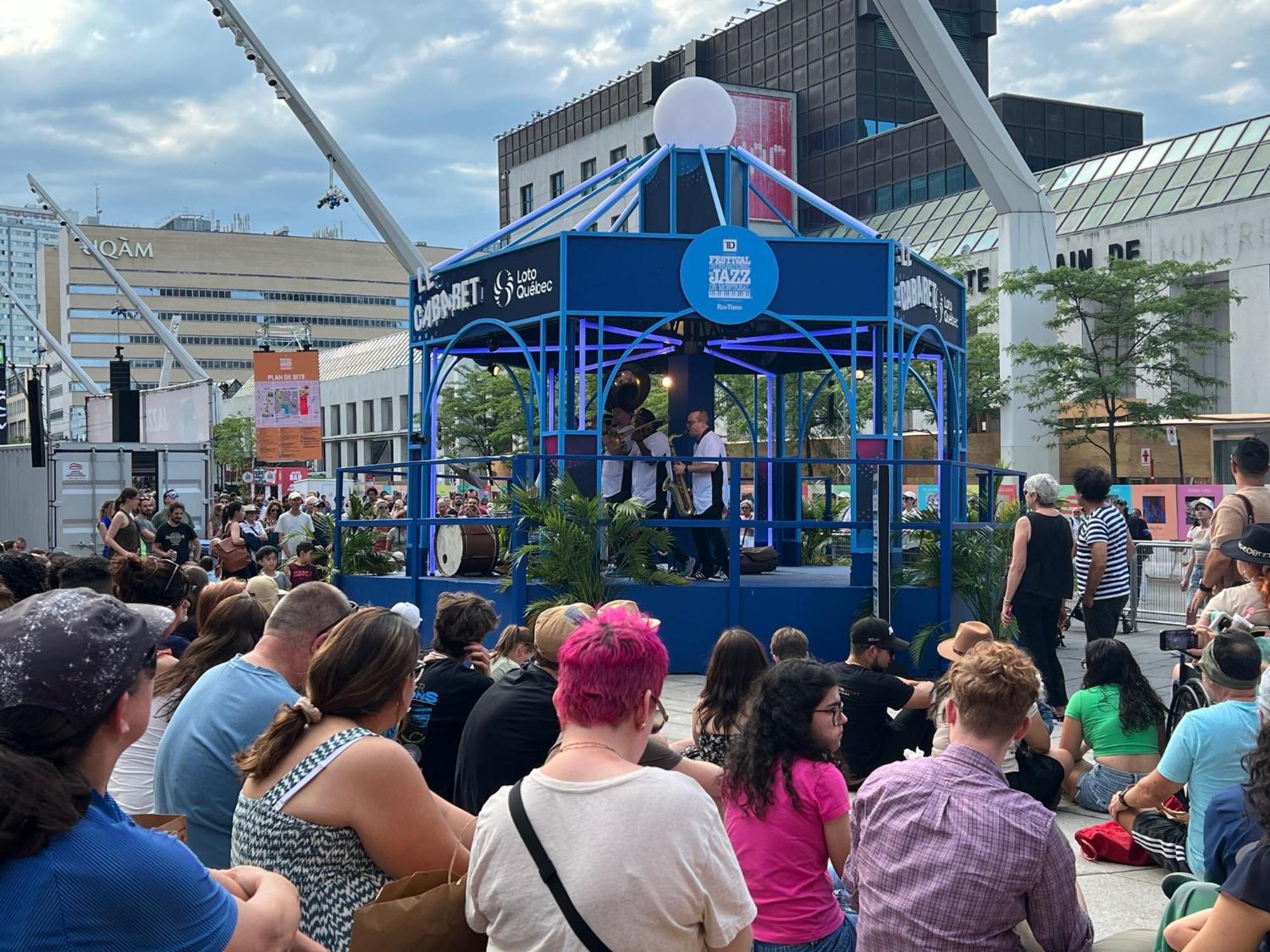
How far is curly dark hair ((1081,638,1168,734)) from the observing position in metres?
6.53

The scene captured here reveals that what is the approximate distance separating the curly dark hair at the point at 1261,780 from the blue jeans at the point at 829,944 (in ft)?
4.25


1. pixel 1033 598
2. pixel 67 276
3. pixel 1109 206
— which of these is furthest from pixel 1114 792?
pixel 67 276

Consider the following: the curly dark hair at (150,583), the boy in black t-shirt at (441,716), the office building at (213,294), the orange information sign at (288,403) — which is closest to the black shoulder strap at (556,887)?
the boy in black t-shirt at (441,716)

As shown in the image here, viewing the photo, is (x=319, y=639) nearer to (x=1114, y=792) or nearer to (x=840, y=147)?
(x=1114, y=792)

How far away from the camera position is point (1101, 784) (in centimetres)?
673

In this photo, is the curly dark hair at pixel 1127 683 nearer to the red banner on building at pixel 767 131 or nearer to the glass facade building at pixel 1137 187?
the glass facade building at pixel 1137 187

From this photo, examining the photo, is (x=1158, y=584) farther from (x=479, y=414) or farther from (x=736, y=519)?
(x=479, y=414)

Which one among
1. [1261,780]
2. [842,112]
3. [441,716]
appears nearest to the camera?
[1261,780]

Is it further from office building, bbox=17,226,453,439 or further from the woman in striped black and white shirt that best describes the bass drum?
office building, bbox=17,226,453,439

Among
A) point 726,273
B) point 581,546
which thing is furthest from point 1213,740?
point 726,273

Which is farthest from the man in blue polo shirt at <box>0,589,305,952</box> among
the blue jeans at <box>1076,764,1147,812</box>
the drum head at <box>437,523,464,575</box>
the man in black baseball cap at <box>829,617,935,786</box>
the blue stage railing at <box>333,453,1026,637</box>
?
the drum head at <box>437,523,464,575</box>

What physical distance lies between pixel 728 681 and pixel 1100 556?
573 centimetres

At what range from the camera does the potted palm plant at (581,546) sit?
1106 centimetres

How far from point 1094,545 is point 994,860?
688 centimetres
